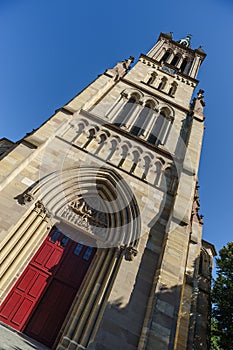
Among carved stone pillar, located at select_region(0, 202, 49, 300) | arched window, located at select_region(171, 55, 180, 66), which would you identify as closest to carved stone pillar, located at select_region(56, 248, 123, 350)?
carved stone pillar, located at select_region(0, 202, 49, 300)

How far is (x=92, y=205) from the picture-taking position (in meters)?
8.73

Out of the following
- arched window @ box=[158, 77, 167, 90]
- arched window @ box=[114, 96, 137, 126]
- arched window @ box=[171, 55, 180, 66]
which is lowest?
arched window @ box=[114, 96, 137, 126]

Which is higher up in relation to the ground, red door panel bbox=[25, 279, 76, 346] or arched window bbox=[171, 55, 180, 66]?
arched window bbox=[171, 55, 180, 66]

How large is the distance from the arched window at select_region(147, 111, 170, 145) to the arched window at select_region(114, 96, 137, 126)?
1548 millimetres

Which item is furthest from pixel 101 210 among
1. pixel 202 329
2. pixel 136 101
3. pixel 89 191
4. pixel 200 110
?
pixel 200 110

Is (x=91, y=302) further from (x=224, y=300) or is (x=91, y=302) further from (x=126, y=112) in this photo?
(x=126, y=112)

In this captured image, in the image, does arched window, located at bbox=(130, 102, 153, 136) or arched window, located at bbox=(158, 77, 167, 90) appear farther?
arched window, located at bbox=(158, 77, 167, 90)

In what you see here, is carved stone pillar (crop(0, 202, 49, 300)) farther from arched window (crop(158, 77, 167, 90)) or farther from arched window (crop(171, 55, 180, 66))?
arched window (crop(171, 55, 180, 66))

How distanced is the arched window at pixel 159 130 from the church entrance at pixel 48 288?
681cm

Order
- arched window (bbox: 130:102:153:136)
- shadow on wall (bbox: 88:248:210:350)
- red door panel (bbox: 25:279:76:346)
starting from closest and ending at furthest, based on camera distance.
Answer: shadow on wall (bbox: 88:248:210:350) → red door panel (bbox: 25:279:76:346) → arched window (bbox: 130:102:153:136)

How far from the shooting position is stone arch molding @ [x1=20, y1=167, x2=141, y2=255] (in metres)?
7.65

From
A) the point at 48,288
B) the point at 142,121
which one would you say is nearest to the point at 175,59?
the point at 142,121

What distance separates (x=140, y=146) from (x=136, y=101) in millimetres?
4750

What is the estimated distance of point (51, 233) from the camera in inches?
326
